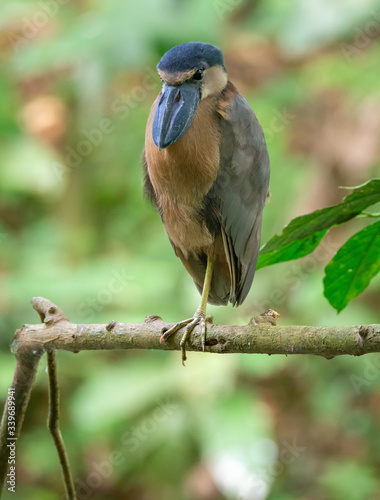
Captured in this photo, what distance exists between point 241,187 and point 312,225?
68 centimetres

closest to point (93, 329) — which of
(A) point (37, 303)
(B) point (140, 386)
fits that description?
(A) point (37, 303)

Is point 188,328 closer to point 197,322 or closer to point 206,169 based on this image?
point 197,322

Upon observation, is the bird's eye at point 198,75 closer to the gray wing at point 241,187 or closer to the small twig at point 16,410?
the gray wing at point 241,187

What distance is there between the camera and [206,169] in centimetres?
177

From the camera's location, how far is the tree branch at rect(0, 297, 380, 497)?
47.3 inches

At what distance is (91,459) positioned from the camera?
3664 millimetres

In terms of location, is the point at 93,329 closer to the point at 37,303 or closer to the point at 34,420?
the point at 37,303

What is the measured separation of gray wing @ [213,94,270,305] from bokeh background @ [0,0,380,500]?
0.88 meters

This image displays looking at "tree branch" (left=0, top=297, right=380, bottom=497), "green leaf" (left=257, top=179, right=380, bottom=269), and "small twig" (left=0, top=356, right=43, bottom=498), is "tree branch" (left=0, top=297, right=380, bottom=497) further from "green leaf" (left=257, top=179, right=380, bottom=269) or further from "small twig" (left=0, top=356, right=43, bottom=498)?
"green leaf" (left=257, top=179, right=380, bottom=269)

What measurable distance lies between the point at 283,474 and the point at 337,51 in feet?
8.81

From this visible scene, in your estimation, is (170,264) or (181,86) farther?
(170,264)

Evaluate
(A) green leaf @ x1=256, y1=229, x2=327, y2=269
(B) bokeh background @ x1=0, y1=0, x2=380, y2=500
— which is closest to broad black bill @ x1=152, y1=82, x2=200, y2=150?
(A) green leaf @ x1=256, y1=229, x2=327, y2=269

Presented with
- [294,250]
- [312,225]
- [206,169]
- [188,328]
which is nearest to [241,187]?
[206,169]

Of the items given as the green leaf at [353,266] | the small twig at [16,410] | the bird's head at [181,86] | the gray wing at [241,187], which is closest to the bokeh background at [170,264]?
the gray wing at [241,187]
